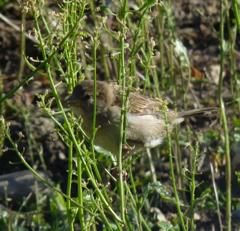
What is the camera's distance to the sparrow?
4777 mm

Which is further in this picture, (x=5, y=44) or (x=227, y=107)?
(x=5, y=44)

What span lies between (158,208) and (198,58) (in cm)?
192

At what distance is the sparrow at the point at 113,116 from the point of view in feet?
15.7

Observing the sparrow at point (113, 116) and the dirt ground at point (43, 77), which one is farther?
the dirt ground at point (43, 77)

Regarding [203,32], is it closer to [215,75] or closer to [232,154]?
[215,75]

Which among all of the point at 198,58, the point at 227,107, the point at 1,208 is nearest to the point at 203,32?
the point at 198,58

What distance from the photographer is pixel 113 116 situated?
4957 mm

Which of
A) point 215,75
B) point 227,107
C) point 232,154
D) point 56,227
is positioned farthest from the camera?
point 215,75

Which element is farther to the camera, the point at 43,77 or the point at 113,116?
the point at 43,77

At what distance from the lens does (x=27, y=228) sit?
5.21m

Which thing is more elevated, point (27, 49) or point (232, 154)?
point (27, 49)

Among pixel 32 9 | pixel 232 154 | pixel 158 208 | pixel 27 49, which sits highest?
pixel 32 9

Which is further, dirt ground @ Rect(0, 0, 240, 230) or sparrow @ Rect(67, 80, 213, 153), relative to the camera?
dirt ground @ Rect(0, 0, 240, 230)

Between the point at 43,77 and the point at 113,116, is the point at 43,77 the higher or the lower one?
the lower one
